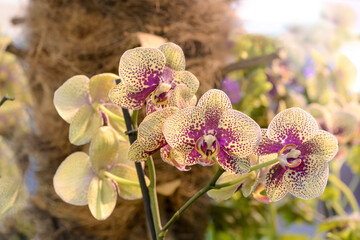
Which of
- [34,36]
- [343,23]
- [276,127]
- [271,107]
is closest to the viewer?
[276,127]

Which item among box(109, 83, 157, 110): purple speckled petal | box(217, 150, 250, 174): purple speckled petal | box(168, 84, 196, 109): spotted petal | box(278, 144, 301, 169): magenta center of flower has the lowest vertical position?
box(217, 150, 250, 174): purple speckled petal

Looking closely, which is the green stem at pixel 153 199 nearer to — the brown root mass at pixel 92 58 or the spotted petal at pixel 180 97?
the spotted petal at pixel 180 97

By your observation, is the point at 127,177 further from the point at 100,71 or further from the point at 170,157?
the point at 100,71

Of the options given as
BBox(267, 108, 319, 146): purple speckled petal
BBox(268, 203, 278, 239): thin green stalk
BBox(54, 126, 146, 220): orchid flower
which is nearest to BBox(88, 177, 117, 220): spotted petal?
BBox(54, 126, 146, 220): orchid flower

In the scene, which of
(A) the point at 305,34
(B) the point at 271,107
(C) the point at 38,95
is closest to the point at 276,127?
(C) the point at 38,95

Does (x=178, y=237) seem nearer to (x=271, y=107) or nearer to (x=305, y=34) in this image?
(x=271, y=107)

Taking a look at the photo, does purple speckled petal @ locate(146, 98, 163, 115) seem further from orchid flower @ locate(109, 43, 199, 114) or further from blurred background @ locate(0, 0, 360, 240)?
blurred background @ locate(0, 0, 360, 240)

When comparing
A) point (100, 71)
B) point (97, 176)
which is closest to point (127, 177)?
point (97, 176)
